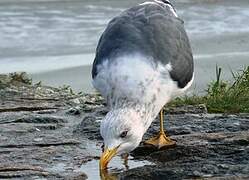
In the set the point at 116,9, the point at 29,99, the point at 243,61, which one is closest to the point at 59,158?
the point at 29,99

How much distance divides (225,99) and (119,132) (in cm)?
271

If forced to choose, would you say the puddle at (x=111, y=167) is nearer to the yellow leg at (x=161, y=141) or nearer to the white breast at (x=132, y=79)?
the yellow leg at (x=161, y=141)

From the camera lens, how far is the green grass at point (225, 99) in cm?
791

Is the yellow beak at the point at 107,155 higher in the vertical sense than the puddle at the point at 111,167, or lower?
higher

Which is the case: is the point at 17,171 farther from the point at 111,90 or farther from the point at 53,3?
the point at 53,3

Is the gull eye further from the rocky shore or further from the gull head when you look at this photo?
the rocky shore

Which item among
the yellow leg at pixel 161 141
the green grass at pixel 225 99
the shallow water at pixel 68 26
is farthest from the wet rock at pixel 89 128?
the shallow water at pixel 68 26

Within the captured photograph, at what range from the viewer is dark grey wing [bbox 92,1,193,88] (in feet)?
19.9

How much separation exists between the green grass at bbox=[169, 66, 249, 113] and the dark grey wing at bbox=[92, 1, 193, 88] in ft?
4.50

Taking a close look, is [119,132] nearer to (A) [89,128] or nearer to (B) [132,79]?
(B) [132,79]

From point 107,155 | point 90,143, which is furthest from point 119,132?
point 90,143

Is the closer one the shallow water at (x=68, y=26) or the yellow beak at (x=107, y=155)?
the yellow beak at (x=107, y=155)

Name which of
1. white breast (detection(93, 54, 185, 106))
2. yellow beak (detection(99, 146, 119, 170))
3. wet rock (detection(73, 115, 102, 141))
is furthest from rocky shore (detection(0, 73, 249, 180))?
white breast (detection(93, 54, 185, 106))

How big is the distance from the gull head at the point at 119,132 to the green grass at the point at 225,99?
2208 mm
